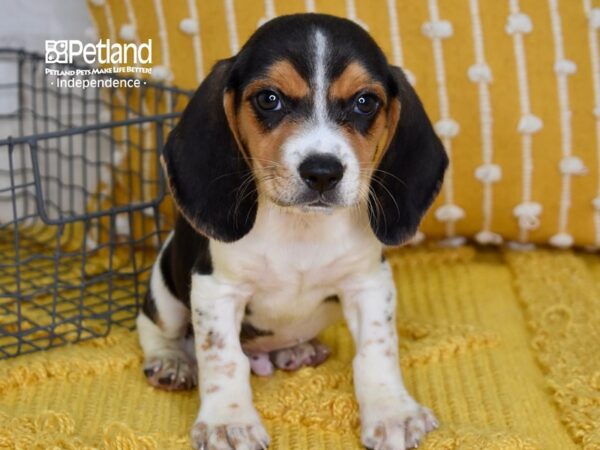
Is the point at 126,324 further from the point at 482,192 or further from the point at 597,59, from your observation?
the point at 597,59

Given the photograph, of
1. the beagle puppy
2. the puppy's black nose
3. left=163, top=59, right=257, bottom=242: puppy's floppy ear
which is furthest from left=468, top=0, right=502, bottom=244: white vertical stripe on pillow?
the puppy's black nose

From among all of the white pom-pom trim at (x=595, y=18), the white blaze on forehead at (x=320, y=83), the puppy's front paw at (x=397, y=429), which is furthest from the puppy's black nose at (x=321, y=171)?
the white pom-pom trim at (x=595, y=18)

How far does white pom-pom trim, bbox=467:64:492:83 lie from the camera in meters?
3.45

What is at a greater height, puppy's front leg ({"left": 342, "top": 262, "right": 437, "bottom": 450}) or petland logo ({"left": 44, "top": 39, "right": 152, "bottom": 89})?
petland logo ({"left": 44, "top": 39, "right": 152, "bottom": 89})

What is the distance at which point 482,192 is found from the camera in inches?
141

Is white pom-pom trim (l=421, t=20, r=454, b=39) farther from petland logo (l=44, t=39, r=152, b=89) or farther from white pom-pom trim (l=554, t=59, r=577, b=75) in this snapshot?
petland logo (l=44, t=39, r=152, b=89)

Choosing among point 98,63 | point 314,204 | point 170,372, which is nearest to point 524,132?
point 314,204

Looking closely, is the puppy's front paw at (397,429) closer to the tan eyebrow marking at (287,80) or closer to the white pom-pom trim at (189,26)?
the tan eyebrow marking at (287,80)

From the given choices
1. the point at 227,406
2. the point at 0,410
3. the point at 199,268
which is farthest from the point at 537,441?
the point at 0,410

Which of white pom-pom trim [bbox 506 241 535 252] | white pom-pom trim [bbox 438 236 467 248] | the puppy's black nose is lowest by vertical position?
white pom-pom trim [bbox 506 241 535 252]

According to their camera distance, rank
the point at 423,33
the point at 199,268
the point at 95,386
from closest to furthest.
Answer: the point at 199,268, the point at 95,386, the point at 423,33

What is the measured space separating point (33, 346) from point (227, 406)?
2.80 ft

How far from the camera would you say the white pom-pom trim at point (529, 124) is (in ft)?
11.4

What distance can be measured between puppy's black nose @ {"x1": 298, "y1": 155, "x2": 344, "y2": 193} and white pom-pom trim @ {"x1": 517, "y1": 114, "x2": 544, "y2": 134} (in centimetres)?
147
